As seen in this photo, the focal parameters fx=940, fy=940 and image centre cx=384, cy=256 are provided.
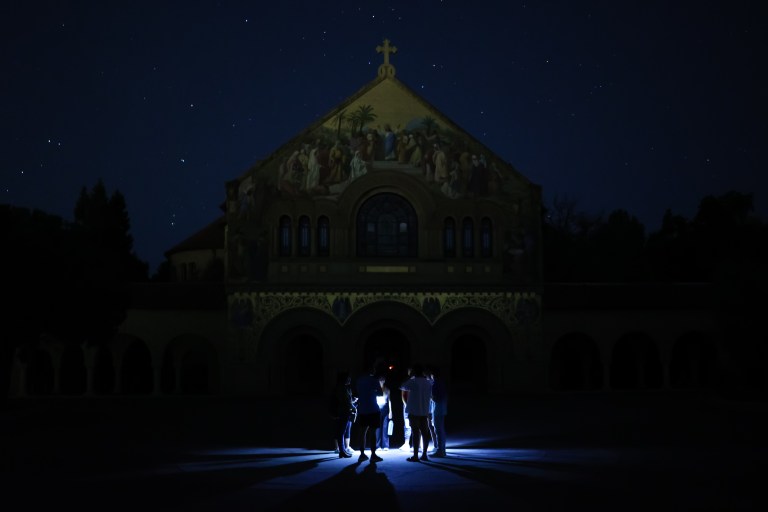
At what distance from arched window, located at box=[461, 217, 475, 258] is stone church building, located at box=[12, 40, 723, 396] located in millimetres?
55

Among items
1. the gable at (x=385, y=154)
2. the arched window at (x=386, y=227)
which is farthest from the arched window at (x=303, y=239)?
the arched window at (x=386, y=227)

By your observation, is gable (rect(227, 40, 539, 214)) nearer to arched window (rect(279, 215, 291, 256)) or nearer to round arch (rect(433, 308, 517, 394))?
arched window (rect(279, 215, 291, 256))

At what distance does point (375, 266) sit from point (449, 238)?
122 inches

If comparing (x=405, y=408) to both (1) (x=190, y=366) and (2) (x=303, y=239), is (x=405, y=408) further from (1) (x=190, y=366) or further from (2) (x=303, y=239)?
(1) (x=190, y=366)

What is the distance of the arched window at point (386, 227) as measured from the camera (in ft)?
118

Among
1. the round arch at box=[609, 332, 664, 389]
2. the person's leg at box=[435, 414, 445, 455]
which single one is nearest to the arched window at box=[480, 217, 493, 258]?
the round arch at box=[609, 332, 664, 389]

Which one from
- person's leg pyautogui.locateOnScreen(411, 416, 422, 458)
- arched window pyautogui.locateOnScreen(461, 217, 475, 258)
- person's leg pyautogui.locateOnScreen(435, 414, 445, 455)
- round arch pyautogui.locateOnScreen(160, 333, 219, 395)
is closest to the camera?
person's leg pyautogui.locateOnScreen(411, 416, 422, 458)

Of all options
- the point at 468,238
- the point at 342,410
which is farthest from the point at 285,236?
the point at 342,410

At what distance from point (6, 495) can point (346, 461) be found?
19.0 feet

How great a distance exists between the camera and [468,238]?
1428 inches

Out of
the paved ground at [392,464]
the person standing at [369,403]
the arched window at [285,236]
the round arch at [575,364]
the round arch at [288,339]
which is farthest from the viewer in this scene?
the round arch at [575,364]

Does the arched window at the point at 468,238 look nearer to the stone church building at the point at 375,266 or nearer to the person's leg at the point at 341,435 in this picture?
the stone church building at the point at 375,266

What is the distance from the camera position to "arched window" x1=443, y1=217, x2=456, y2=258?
36031mm

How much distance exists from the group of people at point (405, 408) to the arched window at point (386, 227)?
60.4 ft
